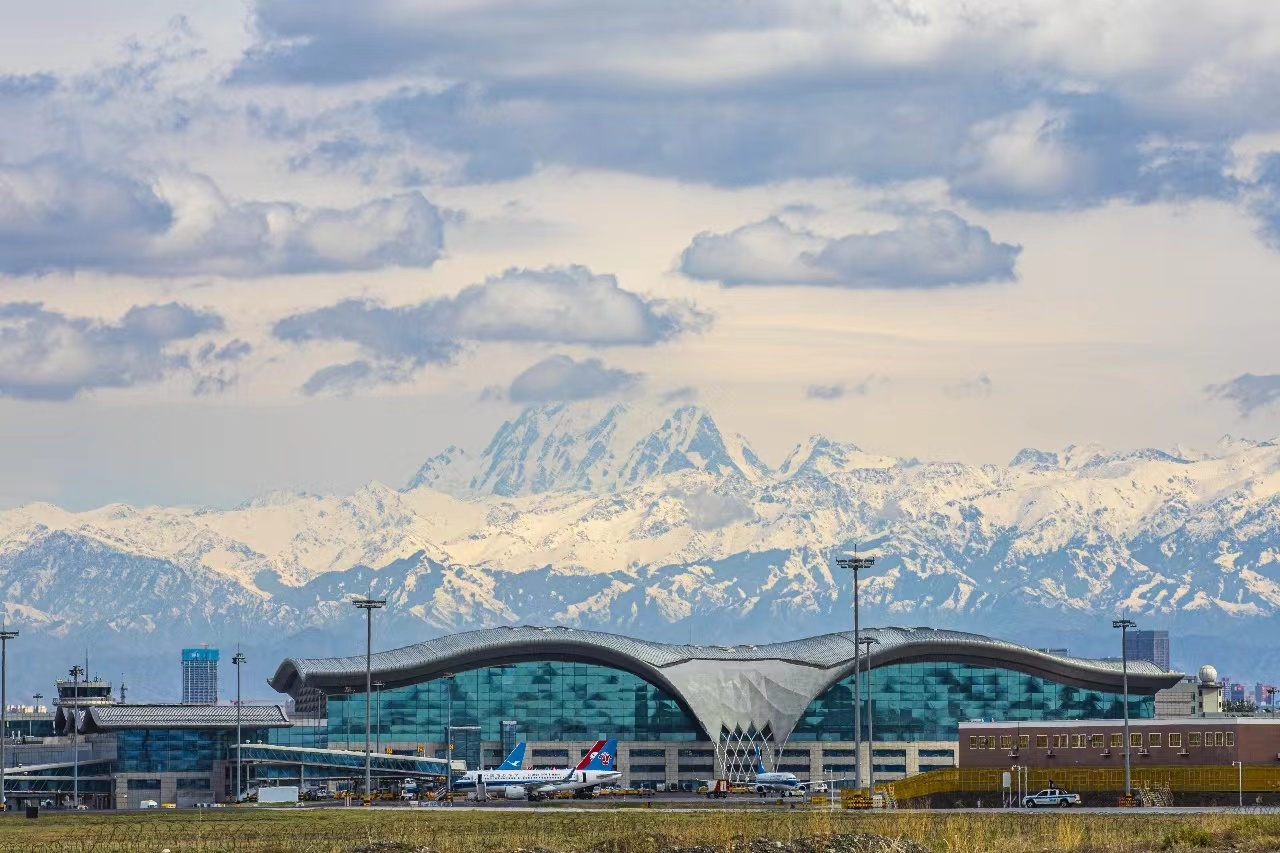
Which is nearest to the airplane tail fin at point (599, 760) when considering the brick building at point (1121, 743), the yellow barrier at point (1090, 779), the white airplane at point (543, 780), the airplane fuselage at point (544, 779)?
the white airplane at point (543, 780)

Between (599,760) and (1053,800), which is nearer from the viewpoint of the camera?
(1053,800)

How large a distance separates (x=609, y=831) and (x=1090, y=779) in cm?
6833

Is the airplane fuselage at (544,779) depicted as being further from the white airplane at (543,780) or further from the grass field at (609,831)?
the grass field at (609,831)

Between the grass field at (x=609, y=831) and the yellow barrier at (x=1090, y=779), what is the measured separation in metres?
30.5

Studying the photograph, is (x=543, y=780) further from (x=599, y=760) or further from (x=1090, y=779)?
(x=1090, y=779)

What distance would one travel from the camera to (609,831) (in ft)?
336

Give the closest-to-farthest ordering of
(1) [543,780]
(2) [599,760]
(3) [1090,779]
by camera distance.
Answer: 1. (3) [1090,779]
2. (1) [543,780]
3. (2) [599,760]

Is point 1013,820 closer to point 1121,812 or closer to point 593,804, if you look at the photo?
point 1121,812

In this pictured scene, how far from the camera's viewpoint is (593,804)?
6373 inches

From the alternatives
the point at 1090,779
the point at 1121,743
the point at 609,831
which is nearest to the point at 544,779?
the point at 1121,743

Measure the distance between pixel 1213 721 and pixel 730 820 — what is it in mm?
67802

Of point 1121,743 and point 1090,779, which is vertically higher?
point 1121,743

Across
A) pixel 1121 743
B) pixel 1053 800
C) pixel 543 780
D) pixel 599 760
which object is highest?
pixel 1121 743

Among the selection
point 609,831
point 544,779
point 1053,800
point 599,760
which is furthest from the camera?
point 599,760
